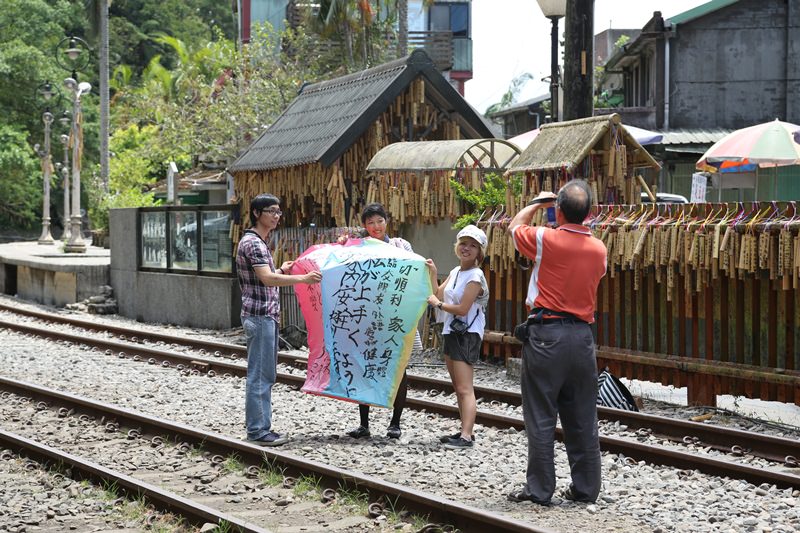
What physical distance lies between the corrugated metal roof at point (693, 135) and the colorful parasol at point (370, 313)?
962 inches

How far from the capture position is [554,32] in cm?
1630

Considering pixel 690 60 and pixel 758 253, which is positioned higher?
pixel 690 60

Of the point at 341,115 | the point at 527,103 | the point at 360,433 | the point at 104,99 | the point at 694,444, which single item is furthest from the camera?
the point at 527,103

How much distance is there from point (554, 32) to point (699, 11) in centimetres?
1967

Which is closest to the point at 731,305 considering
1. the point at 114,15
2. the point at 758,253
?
the point at 758,253

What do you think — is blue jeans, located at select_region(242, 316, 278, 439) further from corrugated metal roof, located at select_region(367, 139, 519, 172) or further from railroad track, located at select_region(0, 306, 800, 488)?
corrugated metal roof, located at select_region(367, 139, 519, 172)

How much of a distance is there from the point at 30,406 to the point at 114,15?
242 feet

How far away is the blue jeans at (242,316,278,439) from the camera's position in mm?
9555

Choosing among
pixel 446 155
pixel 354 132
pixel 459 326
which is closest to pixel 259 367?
pixel 459 326

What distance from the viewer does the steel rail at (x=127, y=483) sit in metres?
7.20

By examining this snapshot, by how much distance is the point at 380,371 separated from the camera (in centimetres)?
977

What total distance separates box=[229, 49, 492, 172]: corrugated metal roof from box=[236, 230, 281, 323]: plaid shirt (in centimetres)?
886

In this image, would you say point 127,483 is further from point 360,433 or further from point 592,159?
point 592,159

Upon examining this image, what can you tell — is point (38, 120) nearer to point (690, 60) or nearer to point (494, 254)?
point (690, 60)
